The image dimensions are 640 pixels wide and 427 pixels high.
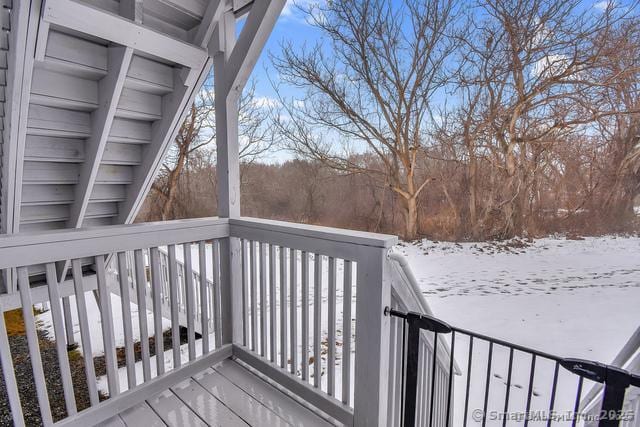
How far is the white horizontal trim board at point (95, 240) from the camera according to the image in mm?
1046

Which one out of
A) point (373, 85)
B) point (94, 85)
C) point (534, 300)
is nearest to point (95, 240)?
point (94, 85)

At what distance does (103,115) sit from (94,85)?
189 mm

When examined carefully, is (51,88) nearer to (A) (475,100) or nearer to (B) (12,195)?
(B) (12,195)

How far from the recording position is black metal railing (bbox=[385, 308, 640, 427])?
0.77 m

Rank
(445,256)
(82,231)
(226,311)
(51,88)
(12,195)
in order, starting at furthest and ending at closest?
(445,256) → (12,195) → (226,311) → (51,88) → (82,231)

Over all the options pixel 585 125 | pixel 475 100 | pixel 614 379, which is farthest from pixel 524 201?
pixel 614 379

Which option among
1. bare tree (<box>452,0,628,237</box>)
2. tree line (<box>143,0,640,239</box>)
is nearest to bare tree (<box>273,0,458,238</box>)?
tree line (<box>143,0,640,239</box>)

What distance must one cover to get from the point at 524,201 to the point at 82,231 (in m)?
6.65

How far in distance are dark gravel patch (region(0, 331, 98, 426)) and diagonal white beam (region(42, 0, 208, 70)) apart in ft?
8.83

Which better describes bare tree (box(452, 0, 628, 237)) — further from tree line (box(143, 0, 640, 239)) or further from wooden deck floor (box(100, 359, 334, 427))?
wooden deck floor (box(100, 359, 334, 427))

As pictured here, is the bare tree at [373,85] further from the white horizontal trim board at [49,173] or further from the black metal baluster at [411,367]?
the black metal baluster at [411,367]

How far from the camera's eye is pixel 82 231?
3.93 feet

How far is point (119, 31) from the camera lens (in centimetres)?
144

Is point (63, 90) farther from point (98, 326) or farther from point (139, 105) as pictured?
point (98, 326)
